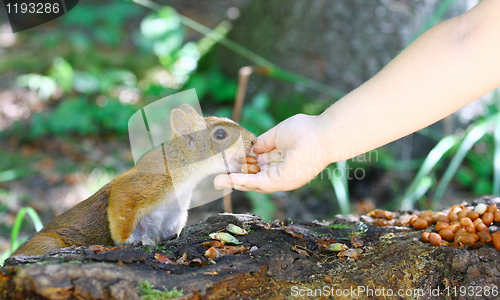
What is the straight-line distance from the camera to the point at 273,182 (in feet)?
A: 6.95

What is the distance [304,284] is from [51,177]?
15.7ft

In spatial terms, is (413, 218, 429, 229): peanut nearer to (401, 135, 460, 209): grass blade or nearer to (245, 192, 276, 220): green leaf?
(401, 135, 460, 209): grass blade

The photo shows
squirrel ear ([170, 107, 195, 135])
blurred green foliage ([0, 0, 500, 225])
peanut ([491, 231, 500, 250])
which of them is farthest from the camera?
blurred green foliage ([0, 0, 500, 225])

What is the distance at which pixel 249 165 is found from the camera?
2477mm

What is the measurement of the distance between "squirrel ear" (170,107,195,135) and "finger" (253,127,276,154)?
→ 52 cm

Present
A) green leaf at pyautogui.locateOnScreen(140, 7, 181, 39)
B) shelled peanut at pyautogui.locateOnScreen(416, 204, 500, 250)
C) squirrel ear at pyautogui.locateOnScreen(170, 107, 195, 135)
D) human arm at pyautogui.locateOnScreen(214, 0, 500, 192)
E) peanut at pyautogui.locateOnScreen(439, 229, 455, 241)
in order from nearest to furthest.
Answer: human arm at pyautogui.locateOnScreen(214, 0, 500, 192), shelled peanut at pyautogui.locateOnScreen(416, 204, 500, 250), peanut at pyautogui.locateOnScreen(439, 229, 455, 241), squirrel ear at pyautogui.locateOnScreen(170, 107, 195, 135), green leaf at pyautogui.locateOnScreen(140, 7, 181, 39)

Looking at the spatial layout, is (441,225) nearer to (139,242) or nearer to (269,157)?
(269,157)

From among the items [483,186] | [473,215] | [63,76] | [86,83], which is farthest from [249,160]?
[63,76]

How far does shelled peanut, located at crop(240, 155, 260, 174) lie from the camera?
8.01 ft

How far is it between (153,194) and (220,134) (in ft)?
2.08

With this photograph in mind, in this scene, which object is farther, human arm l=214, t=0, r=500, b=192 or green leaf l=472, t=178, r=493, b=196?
green leaf l=472, t=178, r=493, b=196

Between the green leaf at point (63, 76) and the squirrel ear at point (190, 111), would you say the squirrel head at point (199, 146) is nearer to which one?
the squirrel ear at point (190, 111)

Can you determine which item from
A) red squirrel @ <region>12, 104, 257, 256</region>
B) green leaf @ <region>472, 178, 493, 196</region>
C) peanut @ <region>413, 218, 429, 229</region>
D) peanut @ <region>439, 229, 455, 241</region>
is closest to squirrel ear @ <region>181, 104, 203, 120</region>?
red squirrel @ <region>12, 104, 257, 256</region>

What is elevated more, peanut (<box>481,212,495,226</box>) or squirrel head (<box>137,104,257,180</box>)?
squirrel head (<box>137,104,257,180</box>)
